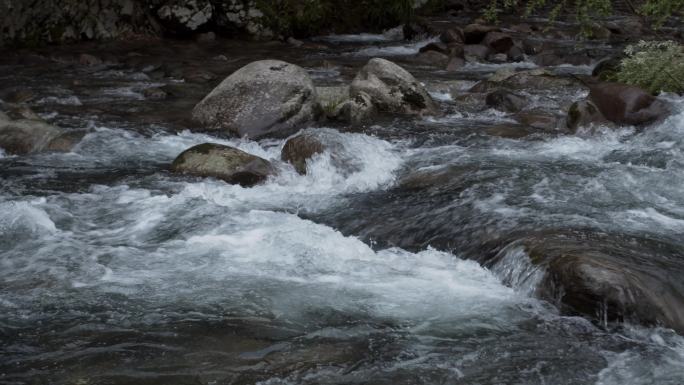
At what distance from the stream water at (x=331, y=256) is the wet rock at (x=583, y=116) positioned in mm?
281

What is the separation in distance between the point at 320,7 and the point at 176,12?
129 inches

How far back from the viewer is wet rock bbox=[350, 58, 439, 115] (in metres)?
10.1

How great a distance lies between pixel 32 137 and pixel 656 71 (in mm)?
7932

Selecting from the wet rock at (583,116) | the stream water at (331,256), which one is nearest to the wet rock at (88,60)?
the stream water at (331,256)

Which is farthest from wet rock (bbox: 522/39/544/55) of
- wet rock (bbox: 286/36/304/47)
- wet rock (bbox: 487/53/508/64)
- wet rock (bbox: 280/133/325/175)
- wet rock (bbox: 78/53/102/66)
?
wet rock (bbox: 280/133/325/175)

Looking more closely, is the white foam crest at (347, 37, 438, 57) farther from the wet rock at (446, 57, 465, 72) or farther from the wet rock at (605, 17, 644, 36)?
the wet rock at (605, 17, 644, 36)

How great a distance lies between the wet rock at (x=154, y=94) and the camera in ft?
37.2

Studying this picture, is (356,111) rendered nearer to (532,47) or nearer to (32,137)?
(32,137)

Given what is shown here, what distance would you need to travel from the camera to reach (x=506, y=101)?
10.3 m

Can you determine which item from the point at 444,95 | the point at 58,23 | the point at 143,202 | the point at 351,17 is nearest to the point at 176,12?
the point at 58,23

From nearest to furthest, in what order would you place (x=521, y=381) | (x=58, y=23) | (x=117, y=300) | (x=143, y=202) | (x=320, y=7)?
(x=521, y=381) < (x=117, y=300) < (x=143, y=202) < (x=58, y=23) < (x=320, y=7)

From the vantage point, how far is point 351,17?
732 inches

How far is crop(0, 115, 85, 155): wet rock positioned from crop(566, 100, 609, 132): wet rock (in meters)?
5.79

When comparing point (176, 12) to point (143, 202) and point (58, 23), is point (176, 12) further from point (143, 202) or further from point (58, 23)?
point (143, 202)
